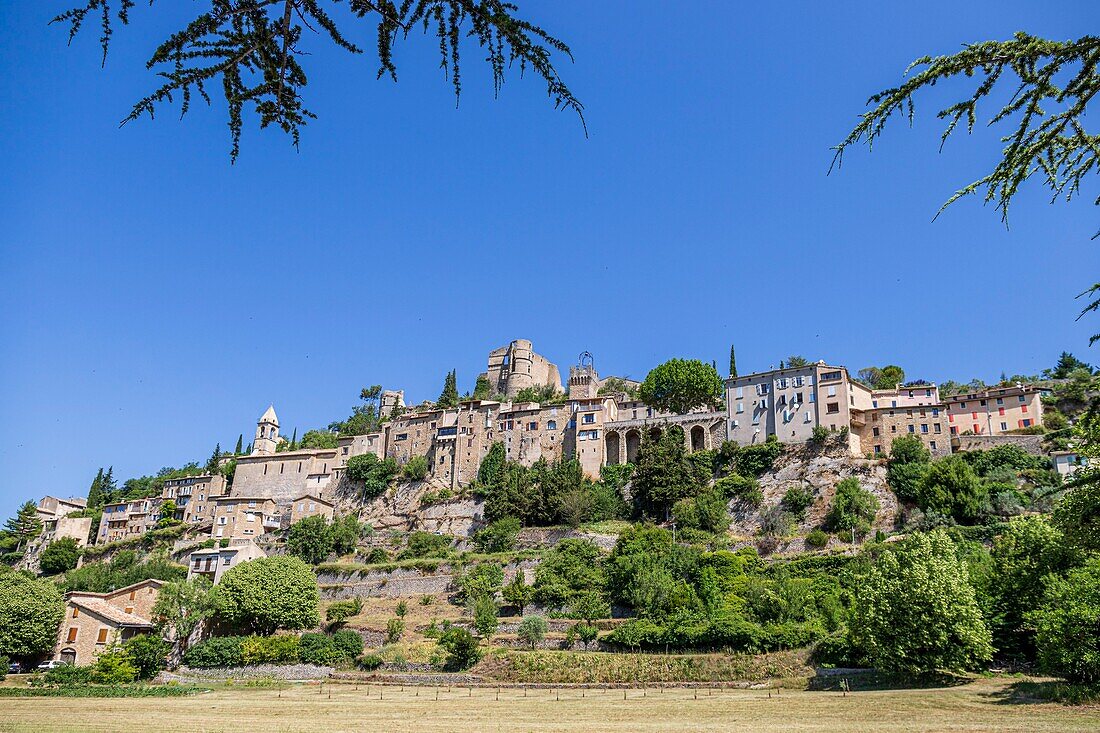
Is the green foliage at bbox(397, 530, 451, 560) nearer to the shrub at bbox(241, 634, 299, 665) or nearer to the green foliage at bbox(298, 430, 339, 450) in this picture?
the shrub at bbox(241, 634, 299, 665)

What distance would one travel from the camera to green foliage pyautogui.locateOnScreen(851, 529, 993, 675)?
27.9 meters

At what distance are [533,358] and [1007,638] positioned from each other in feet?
311

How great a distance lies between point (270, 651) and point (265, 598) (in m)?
5.47

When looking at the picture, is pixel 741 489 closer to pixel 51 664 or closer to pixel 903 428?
pixel 903 428

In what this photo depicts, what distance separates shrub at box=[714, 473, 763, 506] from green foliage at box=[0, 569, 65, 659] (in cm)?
4879

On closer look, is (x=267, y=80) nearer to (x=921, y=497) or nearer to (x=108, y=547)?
(x=921, y=497)

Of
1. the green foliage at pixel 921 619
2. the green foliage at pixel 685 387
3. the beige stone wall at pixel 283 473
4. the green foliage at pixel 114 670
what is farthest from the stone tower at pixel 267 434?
the green foliage at pixel 921 619

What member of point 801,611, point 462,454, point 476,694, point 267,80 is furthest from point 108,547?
point 267,80

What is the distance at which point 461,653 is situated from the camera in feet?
125

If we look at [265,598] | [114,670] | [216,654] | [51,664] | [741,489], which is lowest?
[51,664]

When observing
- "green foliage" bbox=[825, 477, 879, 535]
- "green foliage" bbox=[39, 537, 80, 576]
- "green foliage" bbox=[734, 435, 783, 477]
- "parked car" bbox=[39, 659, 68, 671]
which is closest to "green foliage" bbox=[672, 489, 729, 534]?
"green foliage" bbox=[734, 435, 783, 477]

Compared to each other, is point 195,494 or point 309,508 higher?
point 195,494

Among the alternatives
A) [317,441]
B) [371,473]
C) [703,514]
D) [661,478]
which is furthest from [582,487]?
[317,441]

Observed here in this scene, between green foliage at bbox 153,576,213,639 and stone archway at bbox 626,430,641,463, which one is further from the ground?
stone archway at bbox 626,430,641,463
